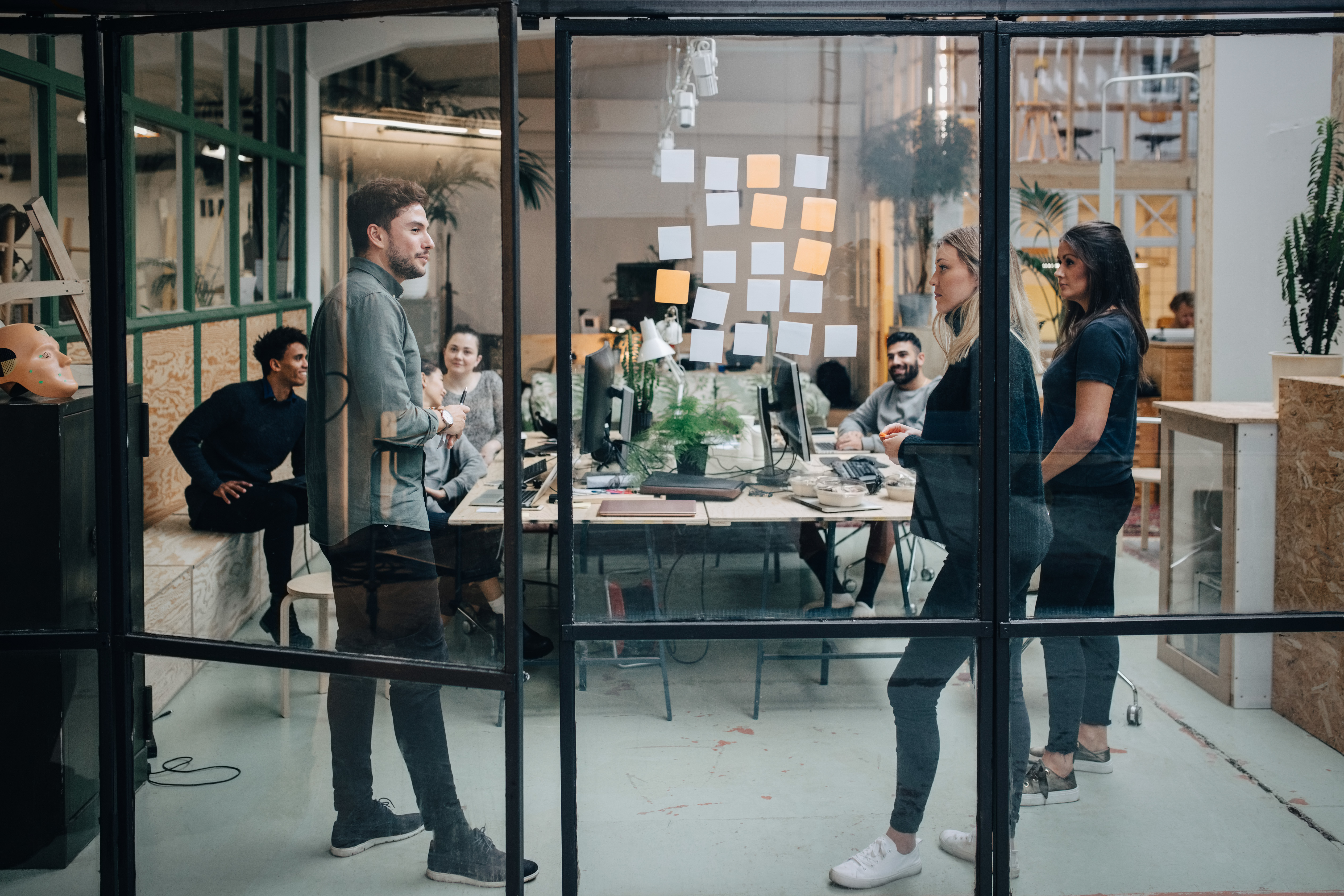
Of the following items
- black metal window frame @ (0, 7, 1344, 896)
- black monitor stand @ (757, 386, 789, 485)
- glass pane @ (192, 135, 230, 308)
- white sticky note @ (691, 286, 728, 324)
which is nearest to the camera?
black metal window frame @ (0, 7, 1344, 896)

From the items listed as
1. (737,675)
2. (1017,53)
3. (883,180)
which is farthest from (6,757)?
(1017,53)

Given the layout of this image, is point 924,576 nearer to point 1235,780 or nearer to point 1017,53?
point 1235,780

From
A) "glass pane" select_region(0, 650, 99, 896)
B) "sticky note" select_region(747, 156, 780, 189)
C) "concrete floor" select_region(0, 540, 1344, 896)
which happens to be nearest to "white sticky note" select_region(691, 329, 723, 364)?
"sticky note" select_region(747, 156, 780, 189)

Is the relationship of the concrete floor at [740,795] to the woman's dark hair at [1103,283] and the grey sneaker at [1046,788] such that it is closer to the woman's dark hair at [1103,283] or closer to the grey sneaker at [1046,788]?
the grey sneaker at [1046,788]

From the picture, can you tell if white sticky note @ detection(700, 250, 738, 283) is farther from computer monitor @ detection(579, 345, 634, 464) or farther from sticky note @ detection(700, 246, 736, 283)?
computer monitor @ detection(579, 345, 634, 464)

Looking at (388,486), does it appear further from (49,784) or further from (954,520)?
(954,520)

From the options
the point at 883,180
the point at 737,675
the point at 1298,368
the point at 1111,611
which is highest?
the point at 883,180

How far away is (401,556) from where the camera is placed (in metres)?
2.35

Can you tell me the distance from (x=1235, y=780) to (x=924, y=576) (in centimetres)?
93

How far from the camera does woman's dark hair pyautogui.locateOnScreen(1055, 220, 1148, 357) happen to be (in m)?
2.35

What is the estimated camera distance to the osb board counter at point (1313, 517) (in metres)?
2.45

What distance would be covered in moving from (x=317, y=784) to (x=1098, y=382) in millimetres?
2053

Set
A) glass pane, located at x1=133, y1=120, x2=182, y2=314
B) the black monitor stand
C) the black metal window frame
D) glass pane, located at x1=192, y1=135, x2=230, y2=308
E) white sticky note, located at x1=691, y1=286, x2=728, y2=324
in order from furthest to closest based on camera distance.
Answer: glass pane, located at x1=192, y1=135, x2=230, y2=308 < glass pane, located at x1=133, y1=120, x2=182, y2=314 < the black monitor stand < white sticky note, located at x1=691, y1=286, x2=728, y2=324 < the black metal window frame

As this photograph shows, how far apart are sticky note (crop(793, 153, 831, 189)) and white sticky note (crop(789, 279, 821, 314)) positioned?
0.71 feet
